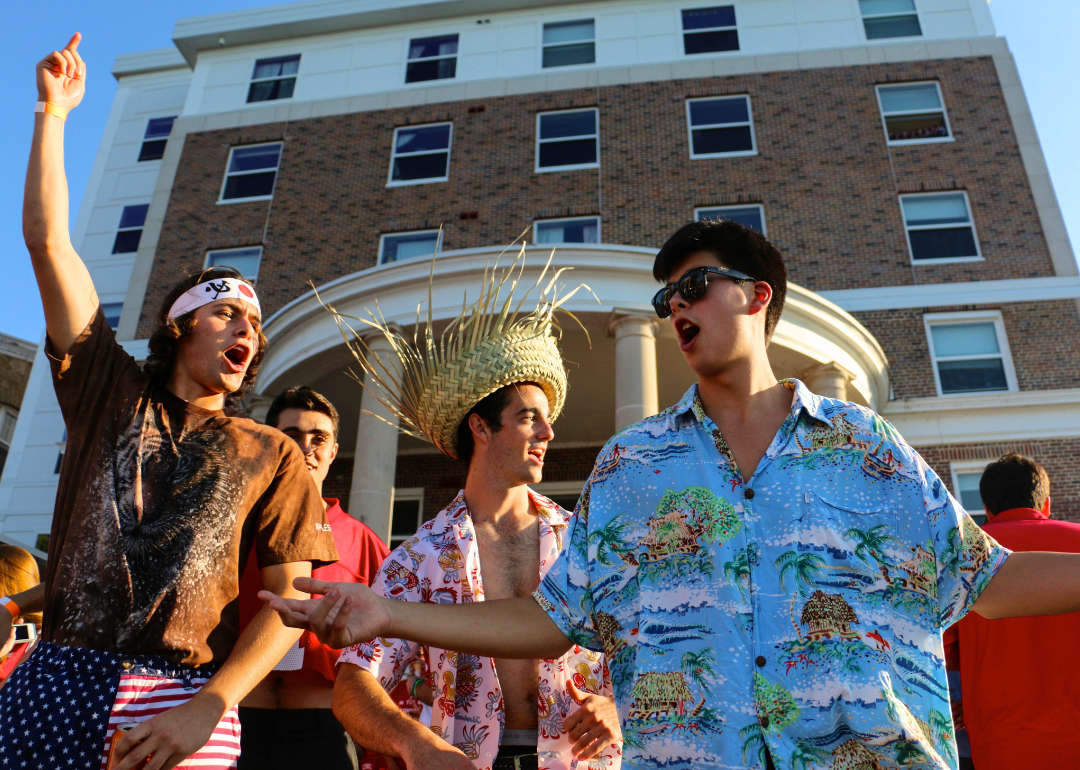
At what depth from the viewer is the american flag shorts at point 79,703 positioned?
2.02 meters

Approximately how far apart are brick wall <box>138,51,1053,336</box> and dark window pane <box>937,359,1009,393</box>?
1.67m

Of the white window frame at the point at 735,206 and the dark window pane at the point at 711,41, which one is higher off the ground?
the dark window pane at the point at 711,41

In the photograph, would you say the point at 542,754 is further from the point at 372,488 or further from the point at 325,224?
the point at 325,224

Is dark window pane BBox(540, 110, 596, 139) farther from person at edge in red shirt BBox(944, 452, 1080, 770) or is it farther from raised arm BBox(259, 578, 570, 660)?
raised arm BBox(259, 578, 570, 660)

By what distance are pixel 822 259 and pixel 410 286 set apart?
8285mm

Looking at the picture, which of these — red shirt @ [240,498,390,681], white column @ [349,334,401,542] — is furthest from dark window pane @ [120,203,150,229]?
red shirt @ [240,498,390,681]

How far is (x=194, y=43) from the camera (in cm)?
2016

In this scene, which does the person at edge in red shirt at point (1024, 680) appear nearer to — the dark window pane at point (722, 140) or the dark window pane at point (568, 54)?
the dark window pane at point (722, 140)

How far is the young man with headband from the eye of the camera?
81.4 inches

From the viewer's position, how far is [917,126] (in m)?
16.1

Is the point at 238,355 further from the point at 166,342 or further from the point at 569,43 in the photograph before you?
the point at 569,43

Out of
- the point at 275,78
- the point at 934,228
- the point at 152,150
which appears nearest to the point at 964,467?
the point at 934,228

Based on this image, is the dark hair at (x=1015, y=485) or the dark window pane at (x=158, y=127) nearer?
the dark hair at (x=1015, y=485)

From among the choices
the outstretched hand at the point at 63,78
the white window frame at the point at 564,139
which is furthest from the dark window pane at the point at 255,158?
the outstretched hand at the point at 63,78
